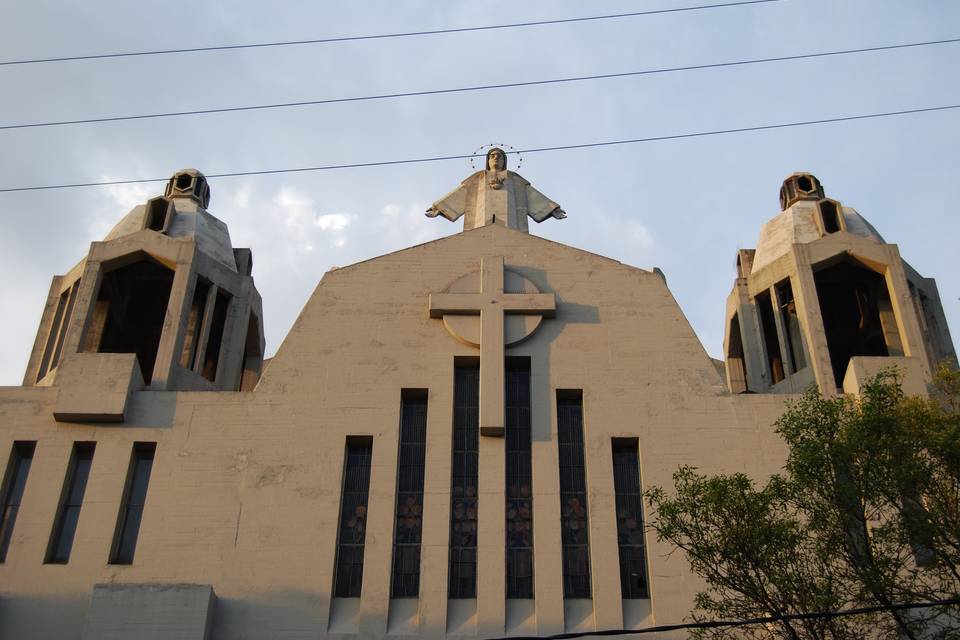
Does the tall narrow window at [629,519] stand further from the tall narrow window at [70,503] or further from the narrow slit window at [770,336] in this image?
the tall narrow window at [70,503]

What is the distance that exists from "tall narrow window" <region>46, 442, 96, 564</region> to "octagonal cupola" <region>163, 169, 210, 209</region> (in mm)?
9454

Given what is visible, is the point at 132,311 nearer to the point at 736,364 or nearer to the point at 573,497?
the point at 573,497

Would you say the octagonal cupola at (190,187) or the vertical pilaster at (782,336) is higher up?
the octagonal cupola at (190,187)

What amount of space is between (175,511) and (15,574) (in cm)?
288

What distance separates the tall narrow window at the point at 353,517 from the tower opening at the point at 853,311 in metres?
11.5

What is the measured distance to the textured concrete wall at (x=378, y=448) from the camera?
18.0 meters

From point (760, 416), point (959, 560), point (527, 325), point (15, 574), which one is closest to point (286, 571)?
point (15, 574)

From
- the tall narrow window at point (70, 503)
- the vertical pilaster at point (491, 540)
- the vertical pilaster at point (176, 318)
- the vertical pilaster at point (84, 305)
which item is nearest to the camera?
the vertical pilaster at point (491, 540)

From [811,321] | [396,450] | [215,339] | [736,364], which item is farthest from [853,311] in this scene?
[215,339]

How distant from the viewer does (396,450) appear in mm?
19578

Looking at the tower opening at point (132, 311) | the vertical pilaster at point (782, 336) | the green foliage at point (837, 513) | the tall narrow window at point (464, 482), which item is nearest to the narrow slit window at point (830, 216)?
the vertical pilaster at point (782, 336)

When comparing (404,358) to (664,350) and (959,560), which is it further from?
(959,560)

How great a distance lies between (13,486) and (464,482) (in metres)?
8.54

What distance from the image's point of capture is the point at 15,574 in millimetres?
18266
